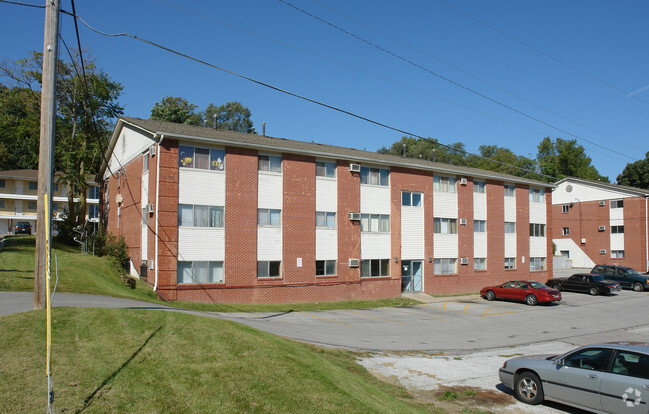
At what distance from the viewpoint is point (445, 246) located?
33062 millimetres

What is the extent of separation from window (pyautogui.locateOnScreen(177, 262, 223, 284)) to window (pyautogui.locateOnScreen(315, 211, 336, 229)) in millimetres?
6276

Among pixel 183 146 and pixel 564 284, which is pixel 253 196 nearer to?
pixel 183 146

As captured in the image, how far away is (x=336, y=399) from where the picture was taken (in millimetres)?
6949

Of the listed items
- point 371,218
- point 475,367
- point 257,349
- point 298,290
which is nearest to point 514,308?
point 371,218

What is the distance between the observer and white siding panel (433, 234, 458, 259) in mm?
32500

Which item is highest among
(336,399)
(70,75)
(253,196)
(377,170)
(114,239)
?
(70,75)

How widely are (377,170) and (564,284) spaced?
1822 cm

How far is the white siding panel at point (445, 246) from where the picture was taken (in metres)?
32.5

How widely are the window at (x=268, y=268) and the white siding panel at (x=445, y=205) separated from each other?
42.8ft

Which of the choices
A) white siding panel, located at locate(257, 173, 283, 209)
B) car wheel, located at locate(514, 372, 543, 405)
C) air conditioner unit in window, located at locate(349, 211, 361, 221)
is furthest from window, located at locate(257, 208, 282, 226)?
car wheel, located at locate(514, 372, 543, 405)

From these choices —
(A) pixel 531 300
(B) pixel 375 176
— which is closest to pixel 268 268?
(B) pixel 375 176

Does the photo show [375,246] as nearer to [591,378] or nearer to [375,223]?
[375,223]

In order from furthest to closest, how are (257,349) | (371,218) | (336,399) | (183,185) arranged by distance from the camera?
1. (371,218)
2. (183,185)
3. (257,349)
4. (336,399)

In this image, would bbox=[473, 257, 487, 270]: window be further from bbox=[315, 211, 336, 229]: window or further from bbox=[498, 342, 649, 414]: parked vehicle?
bbox=[498, 342, 649, 414]: parked vehicle
